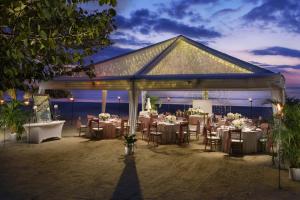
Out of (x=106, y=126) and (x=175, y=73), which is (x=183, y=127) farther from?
(x=106, y=126)

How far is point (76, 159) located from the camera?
26.1ft

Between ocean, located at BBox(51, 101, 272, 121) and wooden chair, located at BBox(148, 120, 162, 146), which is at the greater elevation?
ocean, located at BBox(51, 101, 272, 121)

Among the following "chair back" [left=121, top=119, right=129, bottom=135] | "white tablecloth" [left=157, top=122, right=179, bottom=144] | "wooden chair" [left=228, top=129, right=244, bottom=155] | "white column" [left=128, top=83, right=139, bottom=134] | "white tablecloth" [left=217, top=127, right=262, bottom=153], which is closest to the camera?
"wooden chair" [left=228, top=129, right=244, bottom=155]

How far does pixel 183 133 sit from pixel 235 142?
2.24 metres

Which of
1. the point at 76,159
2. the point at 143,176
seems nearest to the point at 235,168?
the point at 143,176

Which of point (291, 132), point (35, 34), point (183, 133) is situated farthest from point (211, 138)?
point (35, 34)

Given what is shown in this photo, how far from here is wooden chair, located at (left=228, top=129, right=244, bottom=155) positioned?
355 inches

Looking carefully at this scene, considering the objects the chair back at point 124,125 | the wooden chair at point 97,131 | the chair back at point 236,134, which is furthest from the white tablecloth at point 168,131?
the wooden chair at point 97,131

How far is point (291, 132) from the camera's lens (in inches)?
240

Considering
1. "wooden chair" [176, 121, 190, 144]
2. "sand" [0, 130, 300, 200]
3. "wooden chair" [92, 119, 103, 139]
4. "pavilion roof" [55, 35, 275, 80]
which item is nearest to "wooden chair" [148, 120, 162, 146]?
"wooden chair" [176, 121, 190, 144]

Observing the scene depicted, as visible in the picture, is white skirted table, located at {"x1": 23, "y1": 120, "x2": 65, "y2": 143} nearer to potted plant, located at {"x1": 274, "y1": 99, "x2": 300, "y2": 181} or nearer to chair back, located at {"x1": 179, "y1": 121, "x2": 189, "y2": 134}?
chair back, located at {"x1": 179, "y1": 121, "x2": 189, "y2": 134}

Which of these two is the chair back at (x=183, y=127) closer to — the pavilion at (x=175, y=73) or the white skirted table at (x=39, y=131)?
the pavilion at (x=175, y=73)

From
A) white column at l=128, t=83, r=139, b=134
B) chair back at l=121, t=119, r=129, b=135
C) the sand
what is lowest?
the sand

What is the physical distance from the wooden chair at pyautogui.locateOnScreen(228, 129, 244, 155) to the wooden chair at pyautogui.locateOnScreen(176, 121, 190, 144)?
1.73 meters
